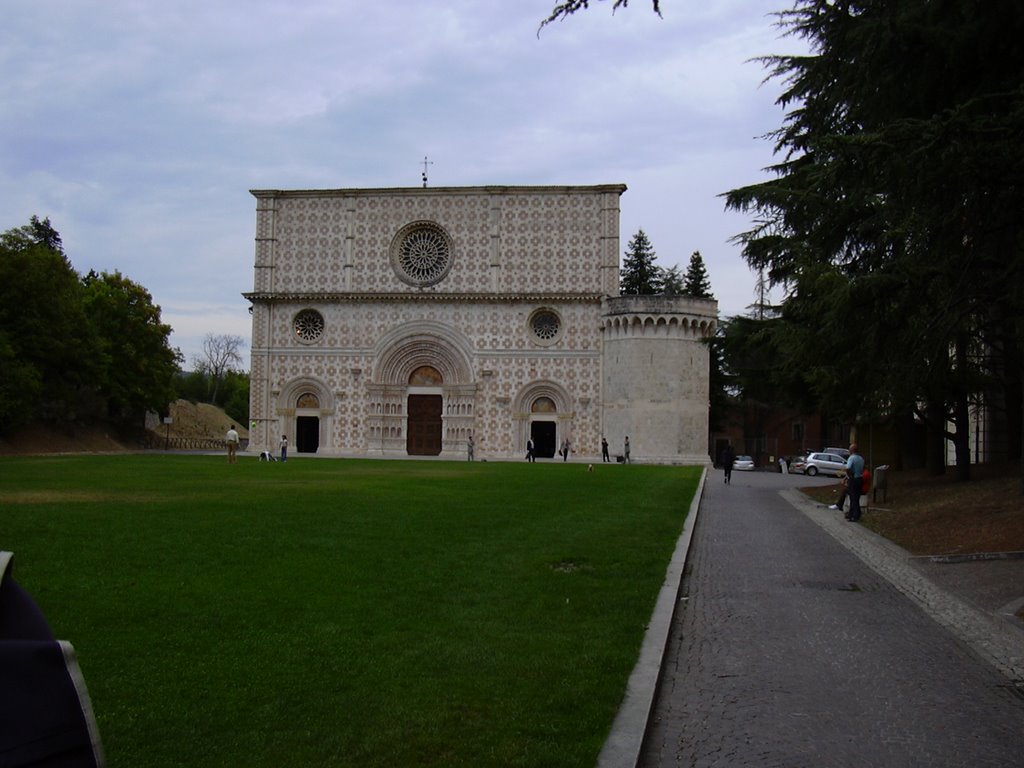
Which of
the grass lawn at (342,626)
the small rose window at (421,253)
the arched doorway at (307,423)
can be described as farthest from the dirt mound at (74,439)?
the grass lawn at (342,626)

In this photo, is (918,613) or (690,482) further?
(690,482)

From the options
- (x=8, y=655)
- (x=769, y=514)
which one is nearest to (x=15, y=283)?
(x=769, y=514)

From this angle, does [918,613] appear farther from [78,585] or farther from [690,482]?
[690,482]

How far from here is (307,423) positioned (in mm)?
56312

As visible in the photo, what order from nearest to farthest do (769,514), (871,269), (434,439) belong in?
(871,269), (769,514), (434,439)

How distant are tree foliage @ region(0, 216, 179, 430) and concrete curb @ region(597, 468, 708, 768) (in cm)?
3890

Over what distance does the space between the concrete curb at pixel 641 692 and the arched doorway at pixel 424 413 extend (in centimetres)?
4578

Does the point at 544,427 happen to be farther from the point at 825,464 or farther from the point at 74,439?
the point at 74,439

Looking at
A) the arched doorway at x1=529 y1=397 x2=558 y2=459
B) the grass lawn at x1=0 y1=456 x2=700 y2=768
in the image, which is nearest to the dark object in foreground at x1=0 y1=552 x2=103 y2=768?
the grass lawn at x1=0 y1=456 x2=700 y2=768

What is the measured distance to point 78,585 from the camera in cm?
854

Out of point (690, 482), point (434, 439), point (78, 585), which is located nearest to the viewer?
point (78, 585)

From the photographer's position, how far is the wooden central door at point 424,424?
55.8 metres

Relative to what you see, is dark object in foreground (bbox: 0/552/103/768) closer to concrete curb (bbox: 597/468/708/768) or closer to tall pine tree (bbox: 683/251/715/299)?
concrete curb (bbox: 597/468/708/768)

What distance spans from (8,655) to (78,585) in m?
7.55
